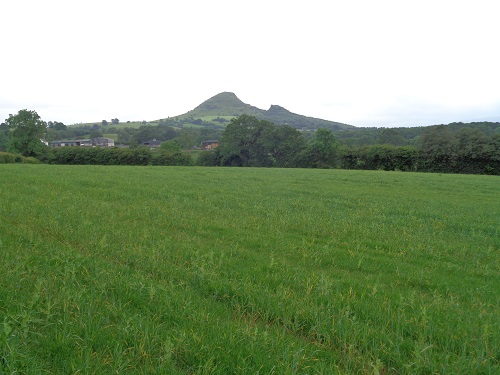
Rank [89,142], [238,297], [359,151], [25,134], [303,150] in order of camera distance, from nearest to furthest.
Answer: [238,297] < [359,151] < [25,134] < [303,150] < [89,142]

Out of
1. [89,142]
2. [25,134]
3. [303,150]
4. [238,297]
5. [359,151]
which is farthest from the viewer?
[89,142]

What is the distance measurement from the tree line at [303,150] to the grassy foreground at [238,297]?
196ft

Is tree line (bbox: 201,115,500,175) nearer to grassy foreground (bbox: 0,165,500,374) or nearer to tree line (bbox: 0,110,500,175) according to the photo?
tree line (bbox: 0,110,500,175)

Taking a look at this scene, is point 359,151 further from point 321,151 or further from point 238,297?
point 238,297

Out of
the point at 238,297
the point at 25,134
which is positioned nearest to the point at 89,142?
the point at 25,134

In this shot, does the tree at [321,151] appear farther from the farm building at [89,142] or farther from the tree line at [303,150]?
the farm building at [89,142]

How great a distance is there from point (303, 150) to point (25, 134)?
6586cm

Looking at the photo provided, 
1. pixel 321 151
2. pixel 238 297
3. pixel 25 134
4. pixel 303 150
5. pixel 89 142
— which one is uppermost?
pixel 25 134

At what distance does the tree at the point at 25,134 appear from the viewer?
8019 cm

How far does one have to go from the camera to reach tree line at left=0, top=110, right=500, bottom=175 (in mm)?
61594

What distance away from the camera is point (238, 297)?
4863 millimetres

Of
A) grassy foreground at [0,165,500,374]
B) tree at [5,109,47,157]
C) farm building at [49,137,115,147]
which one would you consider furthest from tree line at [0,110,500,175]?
grassy foreground at [0,165,500,374]

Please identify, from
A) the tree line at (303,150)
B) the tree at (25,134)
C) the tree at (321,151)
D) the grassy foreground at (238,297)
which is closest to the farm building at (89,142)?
the tree line at (303,150)

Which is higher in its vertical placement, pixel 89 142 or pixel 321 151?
pixel 89 142
